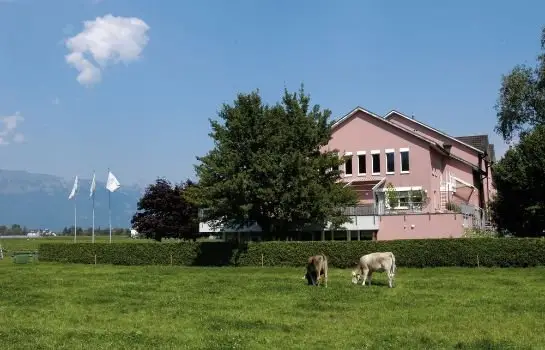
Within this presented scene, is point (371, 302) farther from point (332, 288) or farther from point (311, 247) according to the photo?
point (311, 247)

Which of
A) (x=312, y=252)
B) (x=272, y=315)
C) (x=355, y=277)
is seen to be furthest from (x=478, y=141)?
(x=272, y=315)

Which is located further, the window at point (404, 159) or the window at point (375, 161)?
the window at point (375, 161)

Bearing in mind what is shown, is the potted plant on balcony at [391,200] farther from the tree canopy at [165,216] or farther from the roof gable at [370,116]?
the tree canopy at [165,216]

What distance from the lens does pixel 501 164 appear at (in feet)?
169

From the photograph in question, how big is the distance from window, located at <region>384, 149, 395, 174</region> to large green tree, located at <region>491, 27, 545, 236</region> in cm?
981

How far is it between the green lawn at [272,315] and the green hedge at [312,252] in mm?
9718

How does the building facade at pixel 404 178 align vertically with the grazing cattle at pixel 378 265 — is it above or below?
above

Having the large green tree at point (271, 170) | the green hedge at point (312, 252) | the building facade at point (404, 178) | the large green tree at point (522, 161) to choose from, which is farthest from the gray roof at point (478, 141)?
the green hedge at point (312, 252)

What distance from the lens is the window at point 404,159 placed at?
194ft

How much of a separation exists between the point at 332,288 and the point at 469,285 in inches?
229

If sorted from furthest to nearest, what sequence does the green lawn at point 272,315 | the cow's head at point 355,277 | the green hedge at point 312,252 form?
1. the green hedge at point 312,252
2. the cow's head at point 355,277
3. the green lawn at point 272,315

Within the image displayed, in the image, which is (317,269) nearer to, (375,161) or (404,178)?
(404,178)

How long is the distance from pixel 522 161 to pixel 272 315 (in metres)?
38.4

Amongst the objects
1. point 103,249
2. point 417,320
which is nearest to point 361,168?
point 103,249
